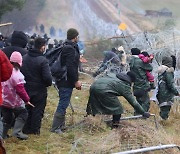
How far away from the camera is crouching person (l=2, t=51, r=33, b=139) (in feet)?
17.1

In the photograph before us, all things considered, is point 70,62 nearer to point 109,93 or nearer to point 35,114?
point 109,93

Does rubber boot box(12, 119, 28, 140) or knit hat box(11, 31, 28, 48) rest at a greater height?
knit hat box(11, 31, 28, 48)

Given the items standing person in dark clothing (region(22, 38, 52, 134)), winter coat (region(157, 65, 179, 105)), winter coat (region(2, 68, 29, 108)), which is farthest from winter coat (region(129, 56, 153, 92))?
winter coat (region(2, 68, 29, 108))

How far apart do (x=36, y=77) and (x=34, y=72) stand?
0.08m

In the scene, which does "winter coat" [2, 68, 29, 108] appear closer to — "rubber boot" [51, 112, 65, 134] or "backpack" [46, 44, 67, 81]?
"backpack" [46, 44, 67, 81]

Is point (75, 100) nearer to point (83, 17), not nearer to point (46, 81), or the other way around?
point (46, 81)

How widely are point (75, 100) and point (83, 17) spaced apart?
88.8 feet

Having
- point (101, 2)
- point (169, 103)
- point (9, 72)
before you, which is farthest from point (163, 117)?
point (101, 2)

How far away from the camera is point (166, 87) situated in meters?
7.64

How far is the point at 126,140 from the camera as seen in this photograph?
488 centimetres

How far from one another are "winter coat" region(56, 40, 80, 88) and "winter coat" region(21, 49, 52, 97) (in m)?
0.29

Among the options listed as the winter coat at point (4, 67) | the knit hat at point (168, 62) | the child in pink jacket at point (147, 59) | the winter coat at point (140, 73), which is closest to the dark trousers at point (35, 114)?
the winter coat at point (4, 67)

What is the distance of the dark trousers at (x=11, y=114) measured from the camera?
5410mm

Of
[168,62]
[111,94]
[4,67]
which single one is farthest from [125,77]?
[4,67]
